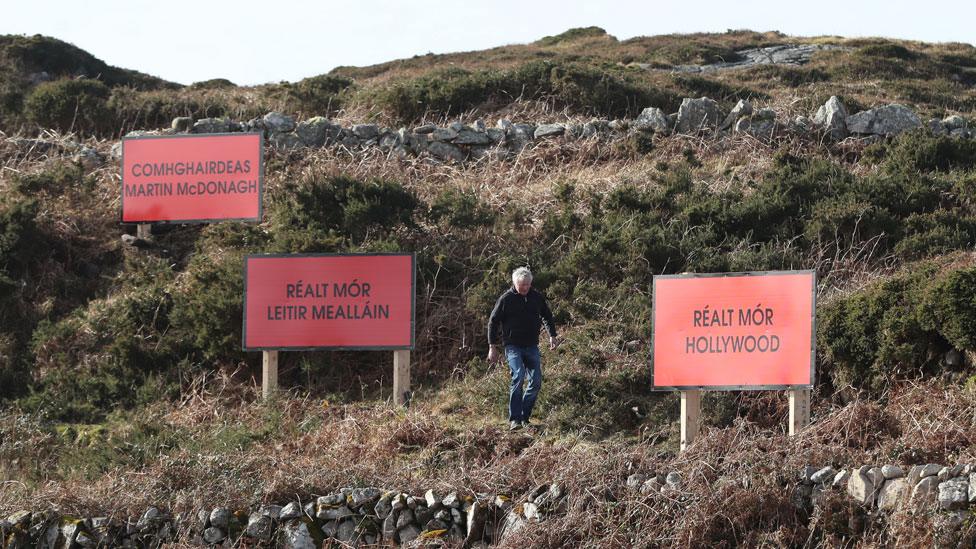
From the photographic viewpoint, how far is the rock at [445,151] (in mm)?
19453

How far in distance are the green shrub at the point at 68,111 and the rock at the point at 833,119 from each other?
10635 millimetres

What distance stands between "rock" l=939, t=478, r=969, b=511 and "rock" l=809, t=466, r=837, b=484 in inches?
29.3

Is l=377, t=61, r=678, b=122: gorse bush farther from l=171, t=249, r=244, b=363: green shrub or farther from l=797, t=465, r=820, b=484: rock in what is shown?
l=797, t=465, r=820, b=484: rock

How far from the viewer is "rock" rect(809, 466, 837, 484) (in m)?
9.00

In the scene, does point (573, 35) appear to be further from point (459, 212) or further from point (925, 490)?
point (925, 490)

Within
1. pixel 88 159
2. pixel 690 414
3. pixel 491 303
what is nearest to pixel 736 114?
pixel 491 303

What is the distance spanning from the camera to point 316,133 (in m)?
19.7

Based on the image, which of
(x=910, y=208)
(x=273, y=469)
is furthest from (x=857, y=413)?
(x=910, y=208)

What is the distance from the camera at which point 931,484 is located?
8555 millimetres

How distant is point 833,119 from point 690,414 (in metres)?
9.53

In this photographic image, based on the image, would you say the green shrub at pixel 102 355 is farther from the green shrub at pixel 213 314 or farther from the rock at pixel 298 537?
the rock at pixel 298 537

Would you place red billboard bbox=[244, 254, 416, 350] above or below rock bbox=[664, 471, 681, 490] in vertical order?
above

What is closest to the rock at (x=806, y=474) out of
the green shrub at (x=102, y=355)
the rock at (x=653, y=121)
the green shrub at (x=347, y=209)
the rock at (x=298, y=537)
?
the rock at (x=298, y=537)

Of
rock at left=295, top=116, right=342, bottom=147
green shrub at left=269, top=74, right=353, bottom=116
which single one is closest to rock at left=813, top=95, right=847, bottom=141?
rock at left=295, top=116, right=342, bottom=147
